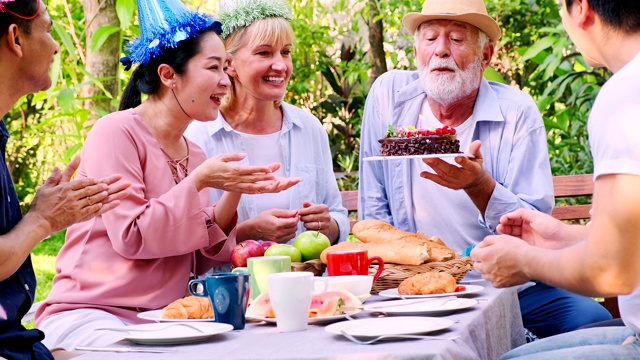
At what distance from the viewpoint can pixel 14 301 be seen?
2531 mm

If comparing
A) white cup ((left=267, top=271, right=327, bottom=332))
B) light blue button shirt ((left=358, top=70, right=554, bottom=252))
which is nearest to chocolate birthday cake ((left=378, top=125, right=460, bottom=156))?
light blue button shirt ((left=358, top=70, right=554, bottom=252))

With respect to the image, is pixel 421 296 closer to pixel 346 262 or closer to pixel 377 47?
pixel 346 262

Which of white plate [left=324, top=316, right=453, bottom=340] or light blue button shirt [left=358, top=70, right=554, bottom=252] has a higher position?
light blue button shirt [left=358, top=70, right=554, bottom=252]

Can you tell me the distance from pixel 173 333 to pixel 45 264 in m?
7.57

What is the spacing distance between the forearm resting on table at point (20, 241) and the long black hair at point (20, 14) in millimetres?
556

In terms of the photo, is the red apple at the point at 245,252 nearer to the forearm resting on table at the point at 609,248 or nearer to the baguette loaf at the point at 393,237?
the baguette loaf at the point at 393,237

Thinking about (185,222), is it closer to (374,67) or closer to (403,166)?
(403,166)

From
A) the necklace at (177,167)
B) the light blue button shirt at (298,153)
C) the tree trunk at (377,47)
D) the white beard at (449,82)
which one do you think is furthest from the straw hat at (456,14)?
the tree trunk at (377,47)

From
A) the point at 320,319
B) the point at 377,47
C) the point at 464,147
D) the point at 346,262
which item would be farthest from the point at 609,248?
the point at 377,47

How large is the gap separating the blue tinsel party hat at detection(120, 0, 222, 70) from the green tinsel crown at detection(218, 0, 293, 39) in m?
0.65

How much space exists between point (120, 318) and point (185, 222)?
404mm

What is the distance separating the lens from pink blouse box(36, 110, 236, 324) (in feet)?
10.0

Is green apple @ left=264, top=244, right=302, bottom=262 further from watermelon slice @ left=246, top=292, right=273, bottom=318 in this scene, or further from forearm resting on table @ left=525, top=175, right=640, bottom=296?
forearm resting on table @ left=525, top=175, right=640, bottom=296

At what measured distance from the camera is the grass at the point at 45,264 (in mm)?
8367
